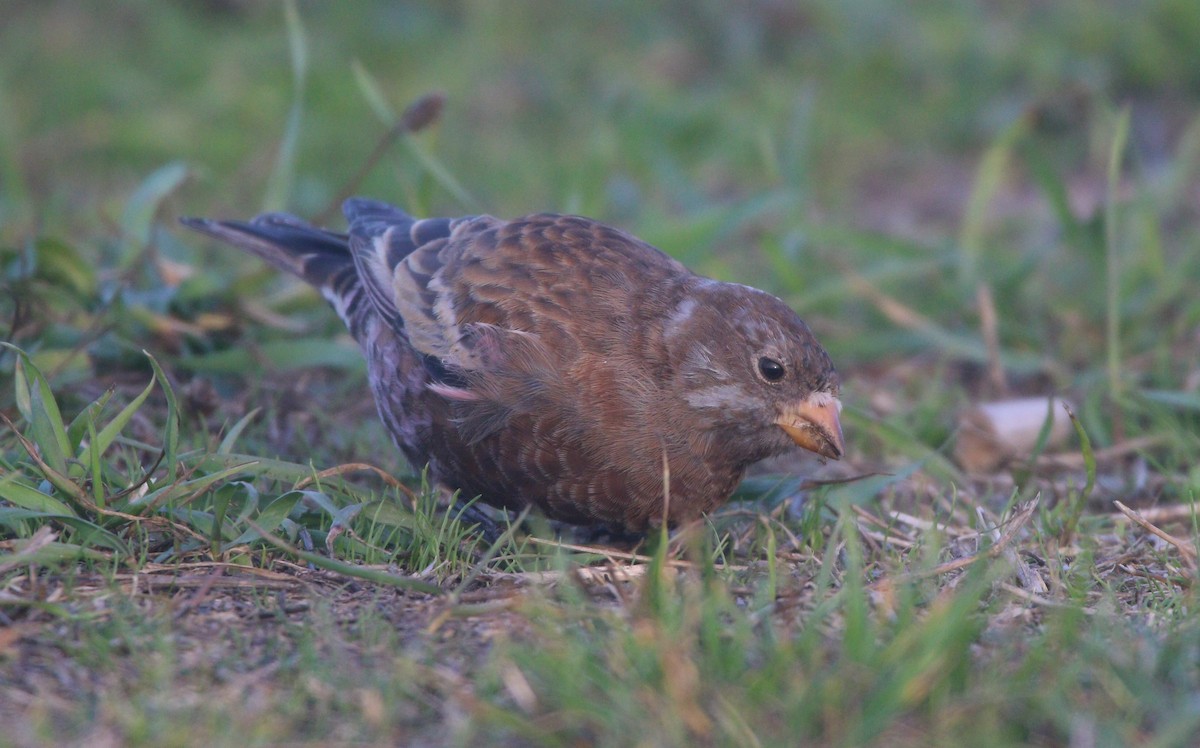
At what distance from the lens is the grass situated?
2754 mm

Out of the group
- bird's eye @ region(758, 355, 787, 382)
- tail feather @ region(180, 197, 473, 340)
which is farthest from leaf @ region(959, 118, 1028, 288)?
tail feather @ region(180, 197, 473, 340)

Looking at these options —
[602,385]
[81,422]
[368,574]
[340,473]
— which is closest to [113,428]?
[81,422]

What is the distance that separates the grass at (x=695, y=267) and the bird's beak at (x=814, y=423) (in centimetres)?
29

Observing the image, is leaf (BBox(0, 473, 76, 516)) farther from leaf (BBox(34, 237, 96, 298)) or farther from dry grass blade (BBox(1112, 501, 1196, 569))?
dry grass blade (BBox(1112, 501, 1196, 569))

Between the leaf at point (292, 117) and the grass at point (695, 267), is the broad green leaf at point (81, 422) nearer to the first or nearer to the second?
the grass at point (695, 267)

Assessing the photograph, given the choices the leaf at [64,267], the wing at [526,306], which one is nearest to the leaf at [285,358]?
the leaf at [64,267]

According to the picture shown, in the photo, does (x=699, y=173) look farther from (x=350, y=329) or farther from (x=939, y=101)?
(x=350, y=329)

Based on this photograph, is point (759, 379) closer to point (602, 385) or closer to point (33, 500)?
point (602, 385)

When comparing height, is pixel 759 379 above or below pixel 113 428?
below

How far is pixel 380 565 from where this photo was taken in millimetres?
3576

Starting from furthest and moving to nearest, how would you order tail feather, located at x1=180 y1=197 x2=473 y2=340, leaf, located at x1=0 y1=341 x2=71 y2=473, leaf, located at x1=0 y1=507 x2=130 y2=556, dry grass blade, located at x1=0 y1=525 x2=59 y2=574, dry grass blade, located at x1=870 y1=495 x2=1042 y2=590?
tail feather, located at x1=180 y1=197 x2=473 y2=340 → leaf, located at x1=0 y1=341 x2=71 y2=473 → leaf, located at x1=0 y1=507 x2=130 y2=556 → dry grass blade, located at x1=870 y1=495 x2=1042 y2=590 → dry grass blade, located at x1=0 y1=525 x2=59 y2=574

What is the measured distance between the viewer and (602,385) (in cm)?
387

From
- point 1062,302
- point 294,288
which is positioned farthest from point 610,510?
point 1062,302

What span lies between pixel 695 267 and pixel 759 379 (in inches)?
83.9
